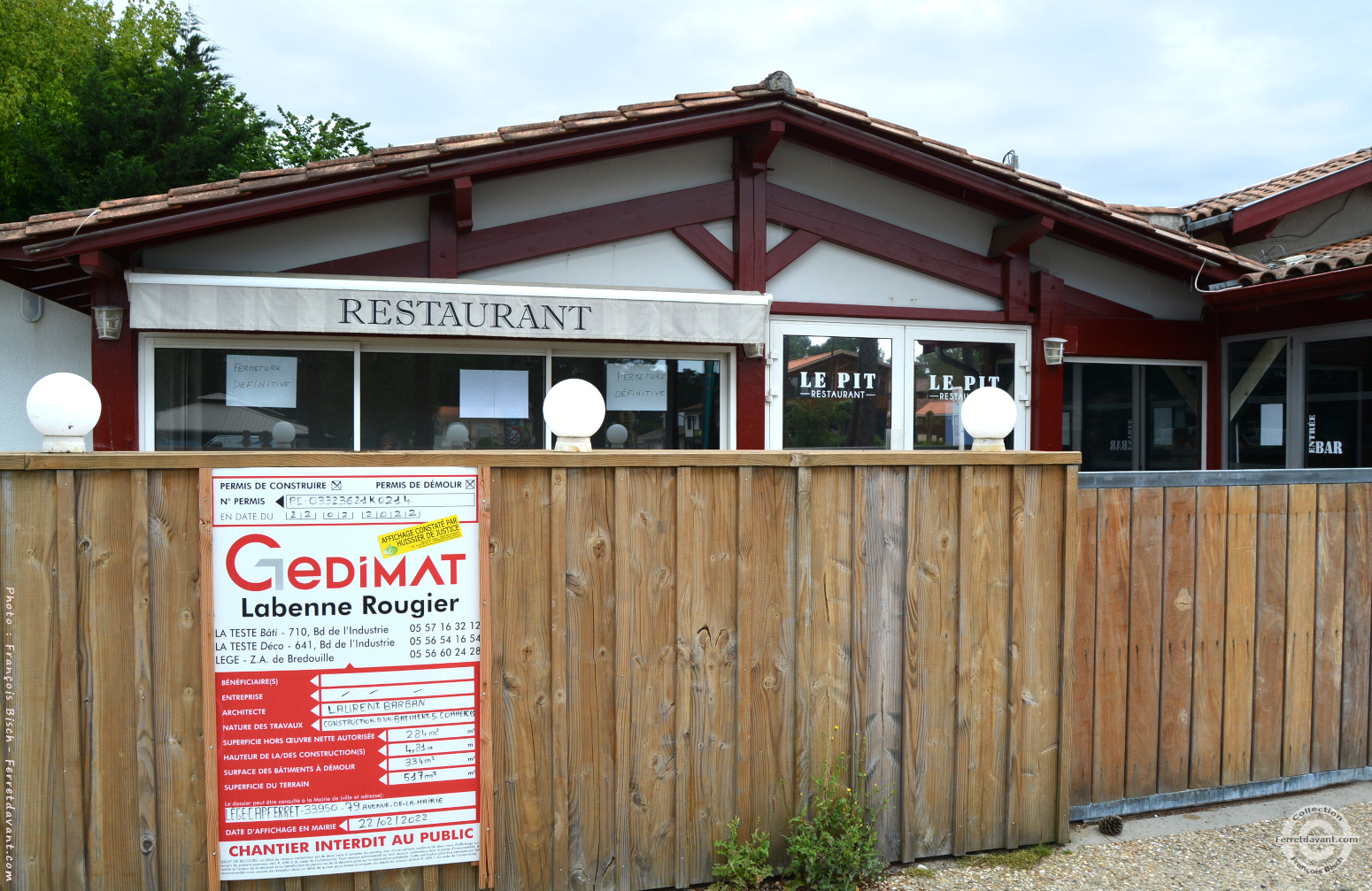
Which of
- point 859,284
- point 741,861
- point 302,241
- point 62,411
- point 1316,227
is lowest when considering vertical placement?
point 741,861

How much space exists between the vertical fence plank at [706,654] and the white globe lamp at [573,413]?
15.8 inches

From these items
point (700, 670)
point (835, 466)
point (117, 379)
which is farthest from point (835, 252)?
point (117, 379)

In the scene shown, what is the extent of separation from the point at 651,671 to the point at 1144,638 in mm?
2278

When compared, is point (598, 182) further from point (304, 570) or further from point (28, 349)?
point (28, 349)

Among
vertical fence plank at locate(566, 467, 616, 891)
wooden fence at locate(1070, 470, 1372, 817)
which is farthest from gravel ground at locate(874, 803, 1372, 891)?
vertical fence plank at locate(566, 467, 616, 891)

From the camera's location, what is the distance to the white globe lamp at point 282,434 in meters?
5.79

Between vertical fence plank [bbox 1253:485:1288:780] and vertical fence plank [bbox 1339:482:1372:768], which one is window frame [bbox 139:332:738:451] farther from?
vertical fence plank [bbox 1339:482:1372:768]

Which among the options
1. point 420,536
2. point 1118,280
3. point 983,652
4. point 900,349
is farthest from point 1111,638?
point 1118,280

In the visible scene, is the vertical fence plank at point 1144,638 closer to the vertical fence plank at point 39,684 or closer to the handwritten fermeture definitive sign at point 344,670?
the handwritten fermeture definitive sign at point 344,670

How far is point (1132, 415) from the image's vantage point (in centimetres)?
784

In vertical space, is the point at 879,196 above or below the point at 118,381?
above

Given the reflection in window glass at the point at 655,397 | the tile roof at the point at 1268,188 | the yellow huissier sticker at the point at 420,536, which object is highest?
the tile roof at the point at 1268,188

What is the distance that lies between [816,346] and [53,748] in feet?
17.6

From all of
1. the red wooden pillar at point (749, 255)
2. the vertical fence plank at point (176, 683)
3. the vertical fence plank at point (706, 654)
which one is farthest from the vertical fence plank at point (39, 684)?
the red wooden pillar at point (749, 255)
